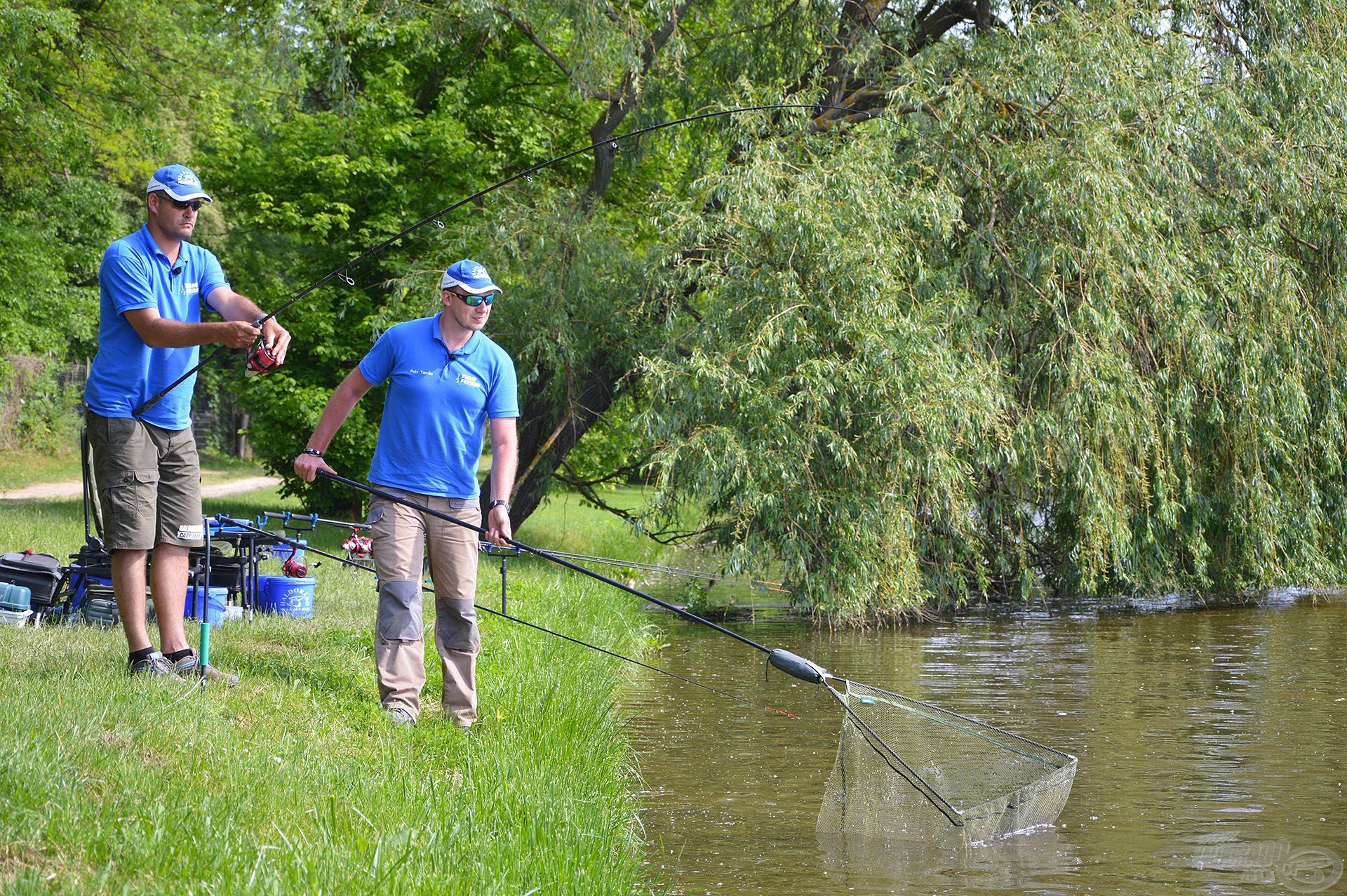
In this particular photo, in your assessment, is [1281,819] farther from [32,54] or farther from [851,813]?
[32,54]

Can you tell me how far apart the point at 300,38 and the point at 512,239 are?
461cm

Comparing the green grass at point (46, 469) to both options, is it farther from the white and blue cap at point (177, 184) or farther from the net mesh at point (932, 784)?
the net mesh at point (932, 784)

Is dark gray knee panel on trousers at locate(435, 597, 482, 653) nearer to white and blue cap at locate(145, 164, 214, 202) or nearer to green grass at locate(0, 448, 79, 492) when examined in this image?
white and blue cap at locate(145, 164, 214, 202)

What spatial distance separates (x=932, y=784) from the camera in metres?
5.39

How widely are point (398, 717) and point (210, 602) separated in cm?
222

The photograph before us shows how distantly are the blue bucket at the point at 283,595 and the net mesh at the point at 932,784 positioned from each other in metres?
3.73

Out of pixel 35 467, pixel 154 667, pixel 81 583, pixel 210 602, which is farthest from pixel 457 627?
pixel 35 467

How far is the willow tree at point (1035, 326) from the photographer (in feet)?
33.6

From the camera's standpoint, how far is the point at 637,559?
17.0 meters

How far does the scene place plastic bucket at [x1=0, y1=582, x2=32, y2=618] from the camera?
21.9ft

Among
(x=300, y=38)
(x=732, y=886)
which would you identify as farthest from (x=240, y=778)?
(x=300, y=38)

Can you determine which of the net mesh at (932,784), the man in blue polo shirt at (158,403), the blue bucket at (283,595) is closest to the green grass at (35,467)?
the blue bucket at (283,595)

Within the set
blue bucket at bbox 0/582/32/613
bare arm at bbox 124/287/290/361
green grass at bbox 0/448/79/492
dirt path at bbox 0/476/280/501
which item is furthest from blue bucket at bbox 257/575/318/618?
green grass at bbox 0/448/79/492

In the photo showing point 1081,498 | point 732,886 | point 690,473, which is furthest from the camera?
point 1081,498
